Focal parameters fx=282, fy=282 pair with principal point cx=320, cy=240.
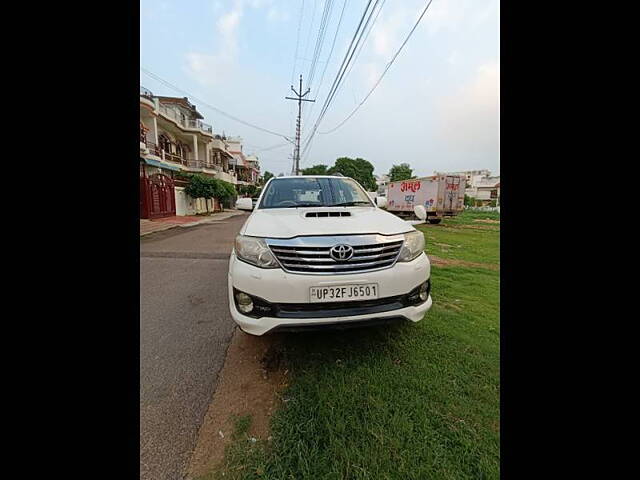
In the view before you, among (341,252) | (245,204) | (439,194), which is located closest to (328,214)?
(341,252)

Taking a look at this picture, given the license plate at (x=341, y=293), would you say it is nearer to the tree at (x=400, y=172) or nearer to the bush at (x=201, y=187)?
the bush at (x=201, y=187)

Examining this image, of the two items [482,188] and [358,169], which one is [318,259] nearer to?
[358,169]

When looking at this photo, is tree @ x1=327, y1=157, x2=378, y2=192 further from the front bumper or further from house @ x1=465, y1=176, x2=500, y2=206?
the front bumper

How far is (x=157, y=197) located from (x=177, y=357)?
15722 mm

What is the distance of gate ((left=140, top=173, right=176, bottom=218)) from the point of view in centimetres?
1408

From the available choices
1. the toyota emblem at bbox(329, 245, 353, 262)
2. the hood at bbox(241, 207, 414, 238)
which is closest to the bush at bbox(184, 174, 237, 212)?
the hood at bbox(241, 207, 414, 238)

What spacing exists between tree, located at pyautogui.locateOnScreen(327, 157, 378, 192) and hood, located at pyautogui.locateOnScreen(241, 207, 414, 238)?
4927 cm

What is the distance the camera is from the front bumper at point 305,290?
1805mm
